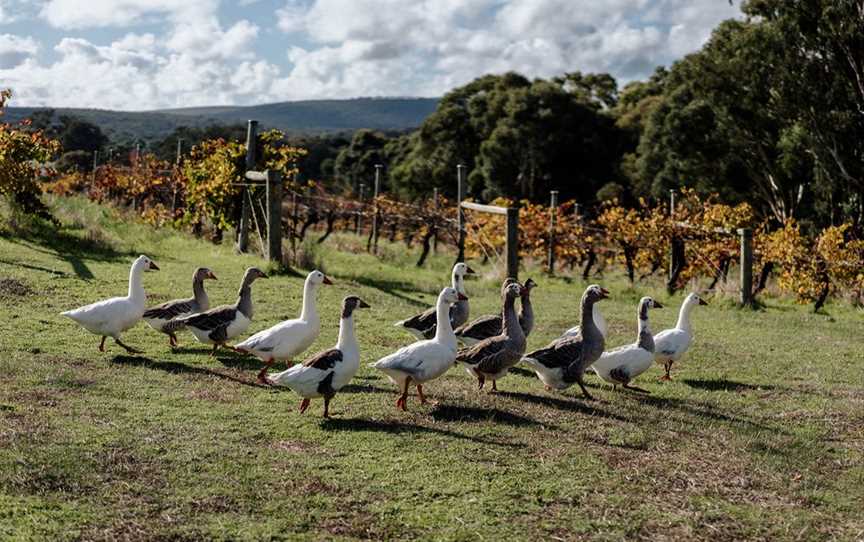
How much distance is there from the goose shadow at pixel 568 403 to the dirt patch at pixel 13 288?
7706 millimetres

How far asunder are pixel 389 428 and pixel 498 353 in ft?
5.44

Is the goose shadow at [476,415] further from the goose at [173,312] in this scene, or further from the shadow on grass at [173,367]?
the goose at [173,312]

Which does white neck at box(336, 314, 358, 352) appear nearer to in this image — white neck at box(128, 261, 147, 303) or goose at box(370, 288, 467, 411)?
goose at box(370, 288, 467, 411)

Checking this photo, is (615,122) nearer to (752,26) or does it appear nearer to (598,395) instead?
(752,26)

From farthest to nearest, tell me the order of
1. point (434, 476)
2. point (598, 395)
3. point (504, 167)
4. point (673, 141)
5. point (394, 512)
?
1. point (504, 167)
2. point (673, 141)
3. point (598, 395)
4. point (434, 476)
5. point (394, 512)

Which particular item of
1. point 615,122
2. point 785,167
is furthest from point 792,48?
point 615,122

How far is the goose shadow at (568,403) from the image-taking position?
330 inches

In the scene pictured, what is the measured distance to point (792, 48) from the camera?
1220 inches

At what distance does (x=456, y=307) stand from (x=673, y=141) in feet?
95.3

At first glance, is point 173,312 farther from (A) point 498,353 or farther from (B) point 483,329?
(A) point 498,353

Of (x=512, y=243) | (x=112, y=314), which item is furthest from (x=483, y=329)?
(x=512, y=243)

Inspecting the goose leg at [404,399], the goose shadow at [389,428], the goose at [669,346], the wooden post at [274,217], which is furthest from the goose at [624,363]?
the wooden post at [274,217]

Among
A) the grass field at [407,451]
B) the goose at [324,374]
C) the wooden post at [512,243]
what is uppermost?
the wooden post at [512,243]

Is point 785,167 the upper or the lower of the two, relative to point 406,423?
upper
